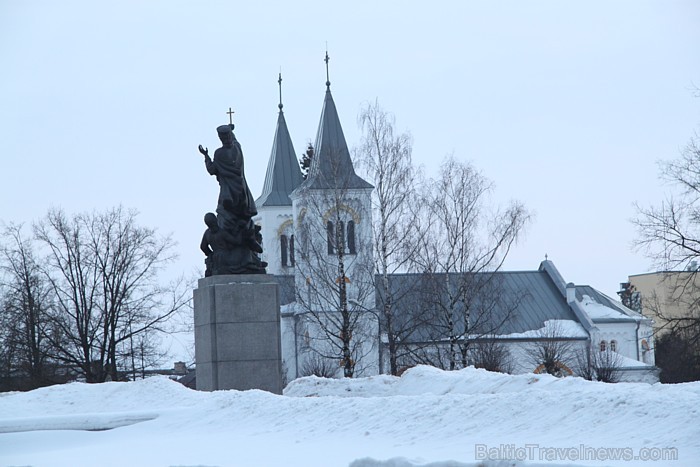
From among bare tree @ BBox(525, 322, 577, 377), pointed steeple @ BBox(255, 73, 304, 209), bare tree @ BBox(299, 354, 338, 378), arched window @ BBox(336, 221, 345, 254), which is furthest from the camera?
pointed steeple @ BBox(255, 73, 304, 209)

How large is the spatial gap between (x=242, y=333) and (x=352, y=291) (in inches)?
1097

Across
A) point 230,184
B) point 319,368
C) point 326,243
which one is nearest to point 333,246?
point 326,243

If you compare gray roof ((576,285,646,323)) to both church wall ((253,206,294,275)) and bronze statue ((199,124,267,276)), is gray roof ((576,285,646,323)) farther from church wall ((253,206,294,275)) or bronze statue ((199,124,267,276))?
bronze statue ((199,124,267,276))

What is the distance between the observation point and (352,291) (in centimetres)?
4669

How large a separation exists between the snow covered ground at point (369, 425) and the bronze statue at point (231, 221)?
2232 millimetres

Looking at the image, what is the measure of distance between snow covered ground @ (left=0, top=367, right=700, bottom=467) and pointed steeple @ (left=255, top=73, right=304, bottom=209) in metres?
53.4

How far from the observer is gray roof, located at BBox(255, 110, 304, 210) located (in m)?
71.4

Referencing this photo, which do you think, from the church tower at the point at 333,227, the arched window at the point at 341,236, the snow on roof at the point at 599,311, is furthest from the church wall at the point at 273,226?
the arched window at the point at 341,236

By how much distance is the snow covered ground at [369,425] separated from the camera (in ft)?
34.7

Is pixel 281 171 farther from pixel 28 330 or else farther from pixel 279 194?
pixel 28 330

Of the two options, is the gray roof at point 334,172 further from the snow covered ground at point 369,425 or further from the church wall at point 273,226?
the snow covered ground at point 369,425

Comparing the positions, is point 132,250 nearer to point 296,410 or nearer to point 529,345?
point 296,410

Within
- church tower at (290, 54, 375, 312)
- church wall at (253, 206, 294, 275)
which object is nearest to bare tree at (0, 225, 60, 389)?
church tower at (290, 54, 375, 312)

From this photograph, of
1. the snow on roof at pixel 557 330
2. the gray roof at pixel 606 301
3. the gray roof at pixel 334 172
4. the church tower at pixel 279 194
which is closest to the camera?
the gray roof at pixel 334 172
